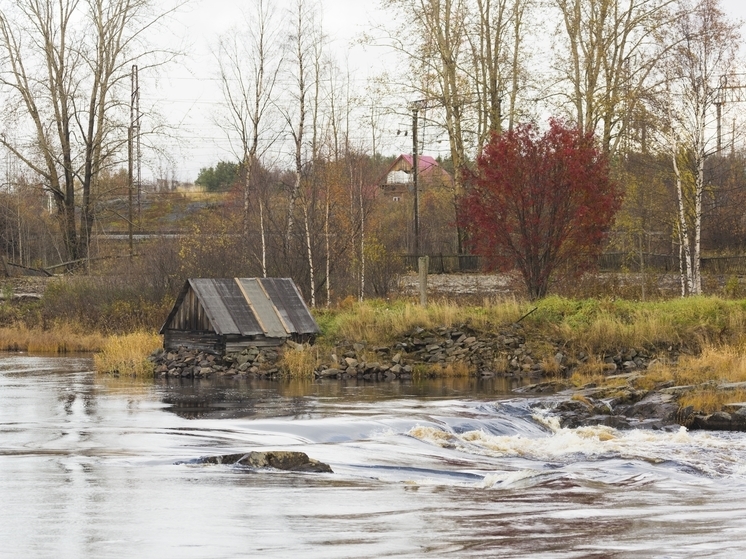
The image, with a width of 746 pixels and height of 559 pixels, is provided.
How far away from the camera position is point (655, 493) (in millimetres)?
12742

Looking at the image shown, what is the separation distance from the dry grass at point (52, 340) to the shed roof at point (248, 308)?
961 centimetres

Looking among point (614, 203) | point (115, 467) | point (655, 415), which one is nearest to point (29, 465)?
point (115, 467)

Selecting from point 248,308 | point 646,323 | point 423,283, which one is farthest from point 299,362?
point 646,323

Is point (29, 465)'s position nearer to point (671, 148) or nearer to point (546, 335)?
point (546, 335)

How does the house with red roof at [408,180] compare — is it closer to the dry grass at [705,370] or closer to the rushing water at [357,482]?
the dry grass at [705,370]

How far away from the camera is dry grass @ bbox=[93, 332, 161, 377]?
93.3 feet

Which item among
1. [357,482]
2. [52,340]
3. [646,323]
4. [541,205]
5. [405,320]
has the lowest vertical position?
[357,482]

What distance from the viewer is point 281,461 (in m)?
13.8

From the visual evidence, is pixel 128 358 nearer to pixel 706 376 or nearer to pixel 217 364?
pixel 217 364

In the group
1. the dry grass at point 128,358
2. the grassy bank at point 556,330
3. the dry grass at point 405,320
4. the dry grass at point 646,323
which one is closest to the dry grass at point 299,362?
the grassy bank at point 556,330

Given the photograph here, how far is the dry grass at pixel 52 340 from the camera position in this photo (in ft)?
125

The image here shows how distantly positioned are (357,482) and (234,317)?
16.1 m

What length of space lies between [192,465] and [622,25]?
38554 millimetres

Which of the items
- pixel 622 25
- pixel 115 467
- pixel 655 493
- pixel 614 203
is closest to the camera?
pixel 655 493
